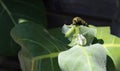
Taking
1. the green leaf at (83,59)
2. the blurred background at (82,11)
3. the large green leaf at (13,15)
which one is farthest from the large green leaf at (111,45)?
the blurred background at (82,11)

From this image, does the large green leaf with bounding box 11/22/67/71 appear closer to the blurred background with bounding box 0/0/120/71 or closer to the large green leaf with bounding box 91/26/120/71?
the large green leaf with bounding box 91/26/120/71

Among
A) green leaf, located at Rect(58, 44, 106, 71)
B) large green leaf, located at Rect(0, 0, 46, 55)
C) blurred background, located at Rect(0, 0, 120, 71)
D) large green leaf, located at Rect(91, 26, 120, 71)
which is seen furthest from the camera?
blurred background, located at Rect(0, 0, 120, 71)

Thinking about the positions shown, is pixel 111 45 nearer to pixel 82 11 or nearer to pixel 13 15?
pixel 13 15

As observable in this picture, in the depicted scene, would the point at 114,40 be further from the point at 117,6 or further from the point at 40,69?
the point at 117,6

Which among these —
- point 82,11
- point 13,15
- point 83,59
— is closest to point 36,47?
point 83,59

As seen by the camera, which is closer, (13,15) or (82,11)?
(13,15)

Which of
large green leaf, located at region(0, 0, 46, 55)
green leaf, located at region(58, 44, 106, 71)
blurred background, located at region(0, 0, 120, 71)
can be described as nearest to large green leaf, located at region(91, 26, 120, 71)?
green leaf, located at region(58, 44, 106, 71)

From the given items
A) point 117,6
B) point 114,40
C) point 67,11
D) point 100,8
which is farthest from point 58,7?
point 114,40
